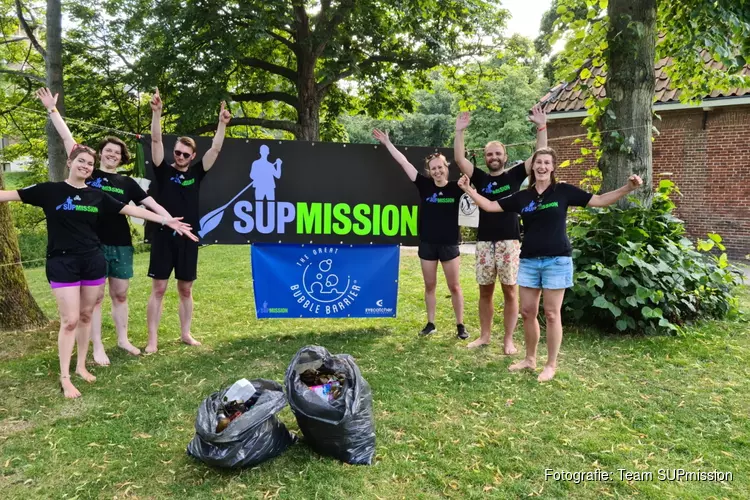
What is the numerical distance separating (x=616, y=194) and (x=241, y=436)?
2.94 meters

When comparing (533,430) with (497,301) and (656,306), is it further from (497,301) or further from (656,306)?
(497,301)

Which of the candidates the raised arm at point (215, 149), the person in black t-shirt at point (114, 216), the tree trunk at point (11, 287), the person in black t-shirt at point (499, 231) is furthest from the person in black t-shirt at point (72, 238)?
the person in black t-shirt at point (499, 231)

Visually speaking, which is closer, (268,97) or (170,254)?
(170,254)

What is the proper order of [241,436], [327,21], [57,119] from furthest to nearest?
[327,21] → [57,119] → [241,436]

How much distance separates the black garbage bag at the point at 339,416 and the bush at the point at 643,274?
10.2 ft

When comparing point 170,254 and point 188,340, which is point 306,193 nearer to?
point 170,254

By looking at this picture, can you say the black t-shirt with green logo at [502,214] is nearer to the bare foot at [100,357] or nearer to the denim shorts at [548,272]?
the denim shorts at [548,272]

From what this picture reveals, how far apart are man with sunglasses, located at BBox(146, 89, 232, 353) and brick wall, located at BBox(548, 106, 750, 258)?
9292mm

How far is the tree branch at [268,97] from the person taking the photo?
12516mm

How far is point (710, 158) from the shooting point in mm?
11266

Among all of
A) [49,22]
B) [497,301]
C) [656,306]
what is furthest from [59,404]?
[49,22]

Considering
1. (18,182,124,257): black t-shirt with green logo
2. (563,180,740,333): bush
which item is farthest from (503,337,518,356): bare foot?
(18,182,124,257): black t-shirt with green logo

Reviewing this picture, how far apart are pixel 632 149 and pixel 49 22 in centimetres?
908

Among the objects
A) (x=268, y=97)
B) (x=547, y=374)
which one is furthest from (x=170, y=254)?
(x=268, y=97)
